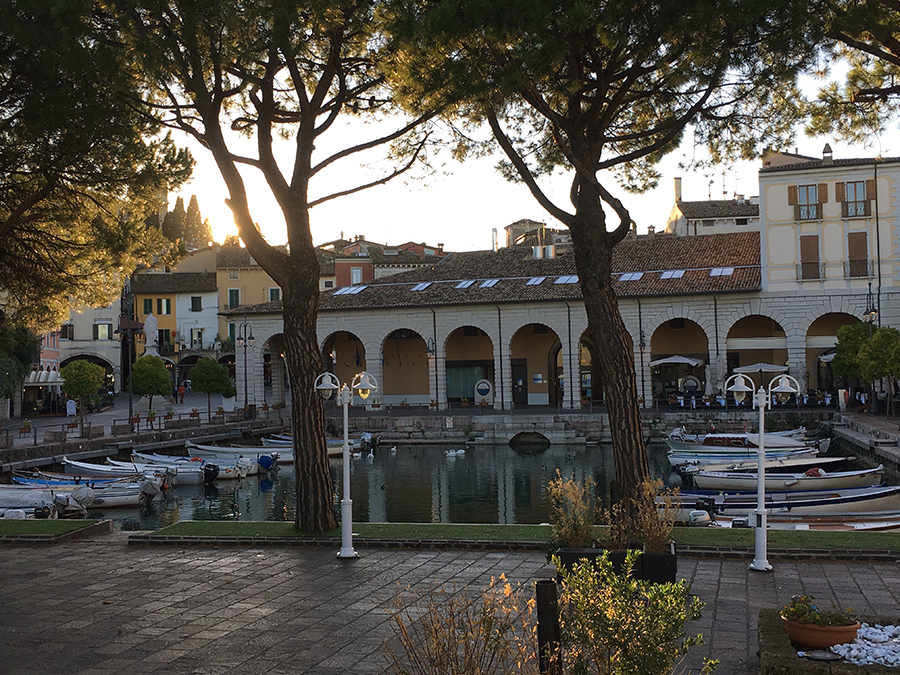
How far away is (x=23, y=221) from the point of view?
13766mm

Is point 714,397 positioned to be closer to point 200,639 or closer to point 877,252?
point 877,252

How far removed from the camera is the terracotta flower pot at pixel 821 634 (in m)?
5.48

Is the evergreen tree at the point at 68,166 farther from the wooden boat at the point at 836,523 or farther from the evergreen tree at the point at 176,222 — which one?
the evergreen tree at the point at 176,222

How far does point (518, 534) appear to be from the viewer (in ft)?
37.1

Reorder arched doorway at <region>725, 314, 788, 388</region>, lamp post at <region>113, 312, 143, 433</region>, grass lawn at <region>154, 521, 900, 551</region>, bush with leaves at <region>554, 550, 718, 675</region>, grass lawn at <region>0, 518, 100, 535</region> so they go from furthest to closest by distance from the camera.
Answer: arched doorway at <region>725, 314, 788, 388</region>
lamp post at <region>113, 312, 143, 433</region>
grass lawn at <region>0, 518, 100, 535</region>
grass lawn at <region>154, 521, 900, 551</region>
bush with leaves at <region>554, 550, 718, 675</region>

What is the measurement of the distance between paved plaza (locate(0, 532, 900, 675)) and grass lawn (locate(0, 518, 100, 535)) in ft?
3.65

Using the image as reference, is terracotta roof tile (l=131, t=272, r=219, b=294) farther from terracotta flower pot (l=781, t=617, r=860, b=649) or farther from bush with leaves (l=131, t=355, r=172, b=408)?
terracotta flower pot (l=781, t=617, r=860, b=649)

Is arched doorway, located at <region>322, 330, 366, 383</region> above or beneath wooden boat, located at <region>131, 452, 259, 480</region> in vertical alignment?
above

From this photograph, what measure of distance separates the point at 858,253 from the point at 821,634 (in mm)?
34012

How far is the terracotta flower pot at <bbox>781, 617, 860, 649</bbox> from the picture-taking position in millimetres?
5480

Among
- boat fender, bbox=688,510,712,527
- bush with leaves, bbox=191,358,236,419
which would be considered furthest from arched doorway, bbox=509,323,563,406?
boat fender, bbox=688,510,712,527

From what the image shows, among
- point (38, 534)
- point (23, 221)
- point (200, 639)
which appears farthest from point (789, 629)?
point (23, 221)

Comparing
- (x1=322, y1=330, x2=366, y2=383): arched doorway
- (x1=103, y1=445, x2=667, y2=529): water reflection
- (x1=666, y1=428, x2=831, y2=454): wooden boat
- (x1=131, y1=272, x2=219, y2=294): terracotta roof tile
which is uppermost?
(x1=131, y1=272, x2=219, y2=294): terracotta roof tile

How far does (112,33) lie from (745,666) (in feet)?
35.5
